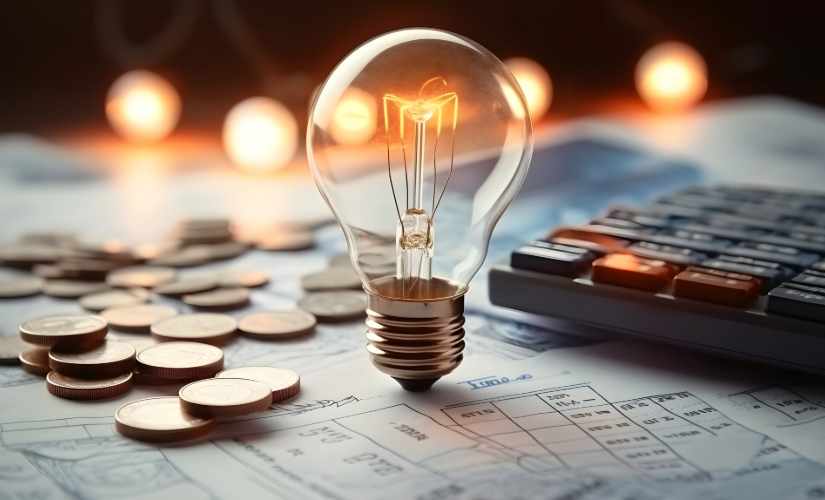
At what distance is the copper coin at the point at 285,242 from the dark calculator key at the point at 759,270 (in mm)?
529

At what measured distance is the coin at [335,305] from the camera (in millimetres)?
886

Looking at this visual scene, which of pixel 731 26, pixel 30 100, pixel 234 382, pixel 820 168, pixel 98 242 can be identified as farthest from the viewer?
pixel 731 26

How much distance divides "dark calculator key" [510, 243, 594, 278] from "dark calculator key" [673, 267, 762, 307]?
9 centimetres

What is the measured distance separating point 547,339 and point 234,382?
0.99 feet

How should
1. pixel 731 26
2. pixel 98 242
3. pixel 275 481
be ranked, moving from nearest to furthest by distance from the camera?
pixel 275 481, pixel 98 242, pixel 731 26

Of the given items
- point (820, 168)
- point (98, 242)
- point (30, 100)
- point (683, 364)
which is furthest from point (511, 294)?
point (30, 100)

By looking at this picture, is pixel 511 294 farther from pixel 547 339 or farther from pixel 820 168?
pixel 820 168

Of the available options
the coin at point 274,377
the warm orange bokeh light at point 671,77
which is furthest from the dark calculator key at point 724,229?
the warm orange bokeh light at point 671,77

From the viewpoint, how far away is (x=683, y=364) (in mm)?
763

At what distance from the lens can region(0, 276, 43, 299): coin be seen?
0.95 m

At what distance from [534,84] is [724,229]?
962 millimetres

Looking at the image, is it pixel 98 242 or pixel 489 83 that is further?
pixel 98 242

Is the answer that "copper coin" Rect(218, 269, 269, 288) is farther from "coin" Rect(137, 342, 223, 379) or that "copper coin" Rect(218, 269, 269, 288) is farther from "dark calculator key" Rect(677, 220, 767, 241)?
"dark calculator key" Rect(677, 220, 767, 241)

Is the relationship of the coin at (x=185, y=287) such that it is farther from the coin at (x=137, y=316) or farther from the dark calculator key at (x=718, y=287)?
the dark calculator key at (x=718, y=287)
